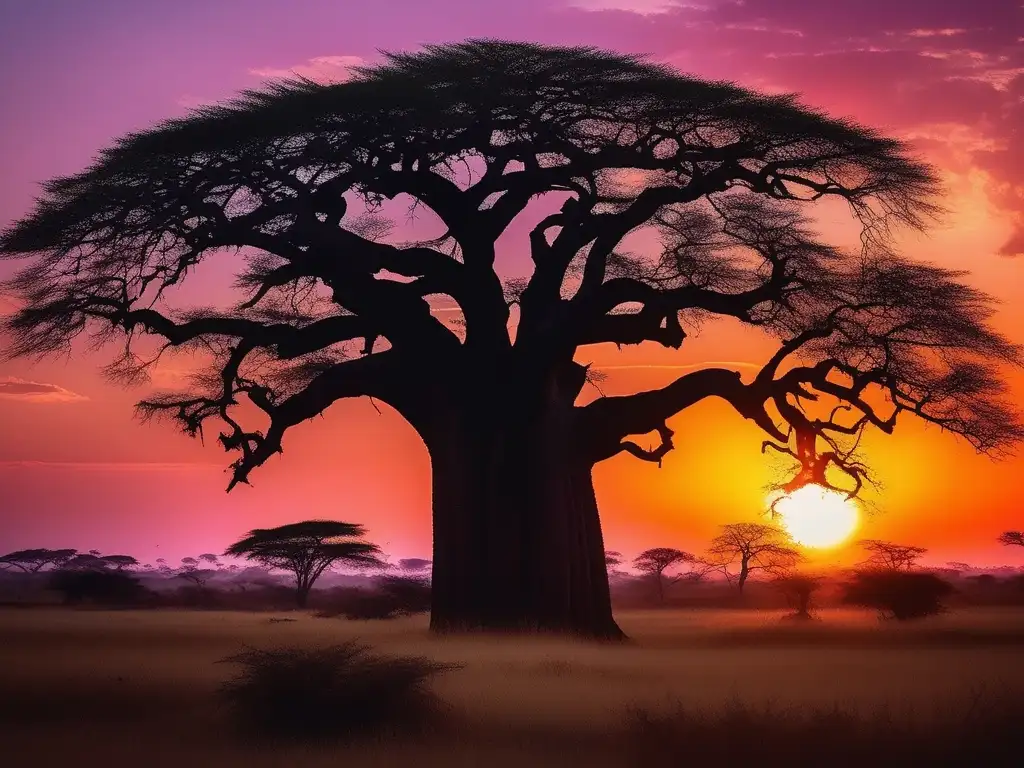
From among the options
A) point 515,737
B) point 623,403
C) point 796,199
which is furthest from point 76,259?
point 515,737

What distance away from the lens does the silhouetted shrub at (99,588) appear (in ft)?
132

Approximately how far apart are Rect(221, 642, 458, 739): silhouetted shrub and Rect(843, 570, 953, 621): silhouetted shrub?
19.7m

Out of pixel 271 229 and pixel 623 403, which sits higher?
pixel 271 229

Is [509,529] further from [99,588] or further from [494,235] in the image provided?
[99,588]

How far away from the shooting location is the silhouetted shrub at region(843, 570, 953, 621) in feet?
90.5

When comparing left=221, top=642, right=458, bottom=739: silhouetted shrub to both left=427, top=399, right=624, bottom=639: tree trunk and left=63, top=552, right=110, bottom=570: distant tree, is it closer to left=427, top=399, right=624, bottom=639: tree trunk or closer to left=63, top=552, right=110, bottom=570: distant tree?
left=427, top=399, right=624, bottom=639: tree trunk

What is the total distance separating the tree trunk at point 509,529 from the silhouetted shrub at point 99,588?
2438 centimetres

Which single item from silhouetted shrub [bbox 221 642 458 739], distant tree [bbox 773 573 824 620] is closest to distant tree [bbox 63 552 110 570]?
distant tree [bbox 773 573 824 620]

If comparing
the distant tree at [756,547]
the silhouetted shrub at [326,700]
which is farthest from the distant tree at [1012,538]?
the silhouetted shrub at [326,700]

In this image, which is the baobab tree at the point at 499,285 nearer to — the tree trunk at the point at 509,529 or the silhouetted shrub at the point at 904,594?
the tree trunk at the point at 509,529

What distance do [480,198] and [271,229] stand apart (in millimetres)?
2771

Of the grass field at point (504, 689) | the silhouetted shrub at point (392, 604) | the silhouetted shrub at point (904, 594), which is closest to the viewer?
the grass field at point (504, 689)

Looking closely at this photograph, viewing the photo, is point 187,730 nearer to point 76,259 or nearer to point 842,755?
point 842,755

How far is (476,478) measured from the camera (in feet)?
59.4
